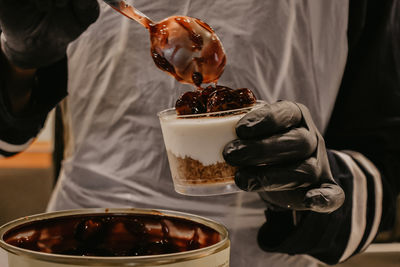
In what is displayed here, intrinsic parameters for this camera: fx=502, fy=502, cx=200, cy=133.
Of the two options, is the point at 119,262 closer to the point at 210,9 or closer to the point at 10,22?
the point at 10,22

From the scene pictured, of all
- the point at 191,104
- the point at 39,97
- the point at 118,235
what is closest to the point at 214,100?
the point at 191,104

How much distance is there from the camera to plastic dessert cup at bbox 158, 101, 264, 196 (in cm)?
77

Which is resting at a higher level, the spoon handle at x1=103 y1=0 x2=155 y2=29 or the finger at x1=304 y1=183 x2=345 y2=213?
the spoon handle at x1=103 y1=0 x2=155 y2=29

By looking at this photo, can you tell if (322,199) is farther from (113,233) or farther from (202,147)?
(113,233)

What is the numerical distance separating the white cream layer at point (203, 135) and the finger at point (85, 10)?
0.92ft

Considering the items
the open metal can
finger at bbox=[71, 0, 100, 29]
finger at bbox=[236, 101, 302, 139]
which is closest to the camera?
the open metal can

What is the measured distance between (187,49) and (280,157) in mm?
224

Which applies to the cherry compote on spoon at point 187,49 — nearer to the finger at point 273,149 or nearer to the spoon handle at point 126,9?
the spoon handle at point 126,9

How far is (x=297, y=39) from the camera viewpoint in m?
1.14

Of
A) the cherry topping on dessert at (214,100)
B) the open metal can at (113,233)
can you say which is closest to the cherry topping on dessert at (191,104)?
the cherry topping on dessert at (214,100)

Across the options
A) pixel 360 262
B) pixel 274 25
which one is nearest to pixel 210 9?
pixel 274 25

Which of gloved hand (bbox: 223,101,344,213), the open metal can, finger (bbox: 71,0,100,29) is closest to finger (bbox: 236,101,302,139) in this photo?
gloved hand (bbox: 223,101,344,213)

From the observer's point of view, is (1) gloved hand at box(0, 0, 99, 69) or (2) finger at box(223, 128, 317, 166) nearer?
(2) finger at box(223, 128, 317, 166)

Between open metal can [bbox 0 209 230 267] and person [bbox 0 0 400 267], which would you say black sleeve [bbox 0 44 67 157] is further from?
open metal can [bbox 0 209 230 267]
